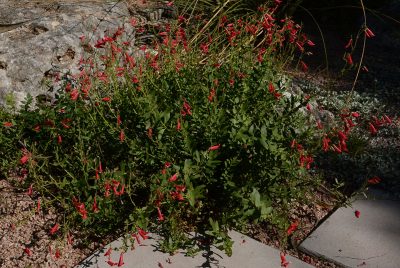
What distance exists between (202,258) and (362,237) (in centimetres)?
86

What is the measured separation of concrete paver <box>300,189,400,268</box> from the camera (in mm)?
2807

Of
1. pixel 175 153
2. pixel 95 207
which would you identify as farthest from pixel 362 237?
pixel 95 207

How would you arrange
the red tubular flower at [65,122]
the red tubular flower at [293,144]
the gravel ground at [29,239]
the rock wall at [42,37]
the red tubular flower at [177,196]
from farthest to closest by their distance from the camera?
1. the rock wall at [42,37]
2. the red tubular flower at [65,122]
3. the gravel ground at [29,239]
4. the red tubular flower at [293,144]
5. the red tubular flower at [177,196]

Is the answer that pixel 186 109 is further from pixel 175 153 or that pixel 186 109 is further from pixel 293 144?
pixel 293 144

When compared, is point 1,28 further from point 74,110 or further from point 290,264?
point 290,264

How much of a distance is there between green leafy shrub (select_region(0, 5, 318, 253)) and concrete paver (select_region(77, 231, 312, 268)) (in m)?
0.07

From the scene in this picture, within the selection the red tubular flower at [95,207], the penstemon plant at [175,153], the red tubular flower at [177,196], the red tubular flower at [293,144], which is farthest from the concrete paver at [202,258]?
the red tubular flower at [293,144]

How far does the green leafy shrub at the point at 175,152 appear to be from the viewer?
264 centimetres

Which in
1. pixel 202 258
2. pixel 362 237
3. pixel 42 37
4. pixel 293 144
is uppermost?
pixel 293 144

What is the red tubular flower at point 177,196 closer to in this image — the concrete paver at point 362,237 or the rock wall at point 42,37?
the concrete paver at point 362,237

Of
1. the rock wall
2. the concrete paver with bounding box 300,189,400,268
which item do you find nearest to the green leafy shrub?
the concrete paver with bounding box 300,189,400,268

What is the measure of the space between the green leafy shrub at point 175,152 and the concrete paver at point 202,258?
0.07 metres

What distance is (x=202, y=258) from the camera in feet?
8.75

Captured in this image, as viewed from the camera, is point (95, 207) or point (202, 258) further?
point (202, 258)
